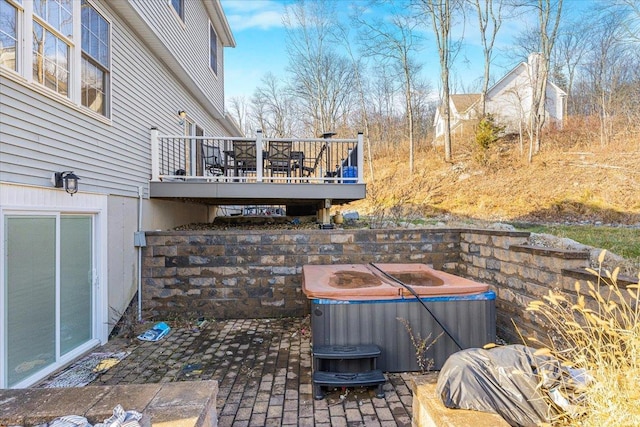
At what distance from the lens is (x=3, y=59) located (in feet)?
9.80

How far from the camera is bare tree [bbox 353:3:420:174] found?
53.2 ft

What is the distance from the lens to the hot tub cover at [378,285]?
3.42 m

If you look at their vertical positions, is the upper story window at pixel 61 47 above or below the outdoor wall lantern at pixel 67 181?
above

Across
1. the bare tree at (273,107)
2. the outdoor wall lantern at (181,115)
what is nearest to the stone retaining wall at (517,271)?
the outdoor wall lantern at (181,115)

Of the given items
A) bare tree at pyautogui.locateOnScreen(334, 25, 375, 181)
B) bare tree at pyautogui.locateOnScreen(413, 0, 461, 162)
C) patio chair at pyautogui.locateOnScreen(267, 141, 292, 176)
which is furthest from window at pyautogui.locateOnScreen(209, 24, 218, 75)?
bare tree at pyautogui.locateOnScreen(413, 0, 461, 162)

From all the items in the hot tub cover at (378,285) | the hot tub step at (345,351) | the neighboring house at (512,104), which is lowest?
the hot tub step at (345,351)

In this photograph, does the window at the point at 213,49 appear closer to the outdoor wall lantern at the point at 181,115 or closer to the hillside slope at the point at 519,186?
the outdoor wall lantern at the point at 181,115

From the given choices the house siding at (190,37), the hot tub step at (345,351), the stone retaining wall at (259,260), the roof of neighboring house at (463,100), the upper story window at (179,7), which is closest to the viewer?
the hot tub step at (345,351)

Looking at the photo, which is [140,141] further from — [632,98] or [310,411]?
[632,98]

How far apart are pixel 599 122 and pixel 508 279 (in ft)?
60.9

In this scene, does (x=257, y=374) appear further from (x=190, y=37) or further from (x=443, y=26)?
(x=443, y=26)

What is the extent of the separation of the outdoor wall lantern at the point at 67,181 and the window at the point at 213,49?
23.5 ft

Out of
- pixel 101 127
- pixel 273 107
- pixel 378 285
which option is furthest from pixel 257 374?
pixel 273 107

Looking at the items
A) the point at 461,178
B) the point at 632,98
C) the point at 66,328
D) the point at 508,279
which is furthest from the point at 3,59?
the point at 632,98
